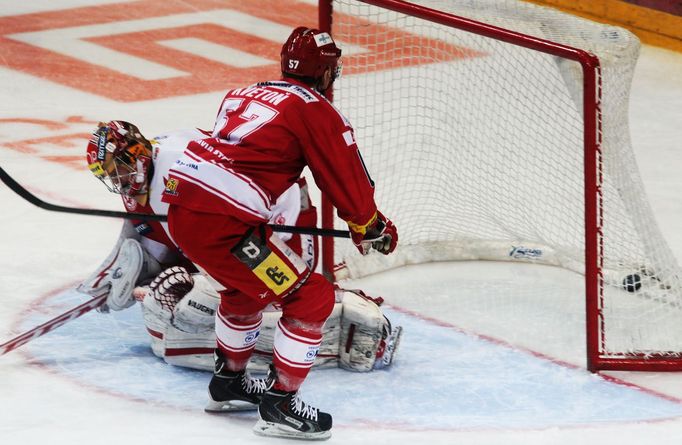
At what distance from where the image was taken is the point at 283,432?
375 centimetres

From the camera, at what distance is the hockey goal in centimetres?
424

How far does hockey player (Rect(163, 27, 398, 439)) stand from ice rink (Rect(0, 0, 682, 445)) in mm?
255

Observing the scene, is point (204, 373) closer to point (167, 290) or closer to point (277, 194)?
point (167, 290)

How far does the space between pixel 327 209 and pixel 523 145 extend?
88 centimetres

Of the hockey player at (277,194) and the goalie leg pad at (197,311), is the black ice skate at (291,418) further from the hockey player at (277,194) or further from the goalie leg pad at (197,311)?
the goalie leg pad at (197,311)

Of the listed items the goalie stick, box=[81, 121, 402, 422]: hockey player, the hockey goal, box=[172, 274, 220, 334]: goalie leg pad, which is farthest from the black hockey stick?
the hockey goal

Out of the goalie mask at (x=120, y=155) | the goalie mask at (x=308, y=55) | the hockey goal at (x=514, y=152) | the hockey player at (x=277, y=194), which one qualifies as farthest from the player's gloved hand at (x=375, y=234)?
the goalie mask at (x=120, y=155)

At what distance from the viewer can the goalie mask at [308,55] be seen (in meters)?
3.70

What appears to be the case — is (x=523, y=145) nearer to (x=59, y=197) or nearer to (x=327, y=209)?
(x=327, y=209)

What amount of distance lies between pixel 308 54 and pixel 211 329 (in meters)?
1.00

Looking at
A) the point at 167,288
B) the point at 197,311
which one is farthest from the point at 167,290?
the point at 197,311

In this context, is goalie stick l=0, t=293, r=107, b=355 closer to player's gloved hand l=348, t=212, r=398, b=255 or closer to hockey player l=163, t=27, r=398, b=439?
hockey player l=163, t=27, r=398, b=439

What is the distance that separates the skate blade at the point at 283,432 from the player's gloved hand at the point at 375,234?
0.53 meters

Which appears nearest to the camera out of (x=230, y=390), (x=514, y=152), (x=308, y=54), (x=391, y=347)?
(x=308, y=54)
